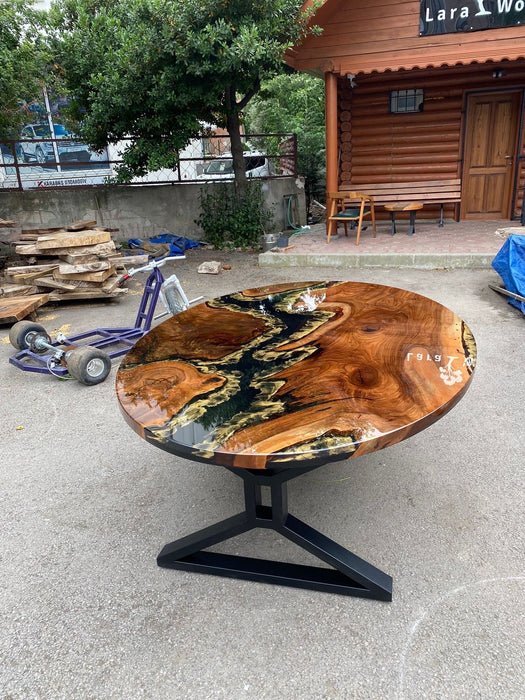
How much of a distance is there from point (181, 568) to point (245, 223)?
7.71 meters

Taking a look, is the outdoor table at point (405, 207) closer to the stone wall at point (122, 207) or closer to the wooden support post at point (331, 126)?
the wooden support post at point (331, 126)

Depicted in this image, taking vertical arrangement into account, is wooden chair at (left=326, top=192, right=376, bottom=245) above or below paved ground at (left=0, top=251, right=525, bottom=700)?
above

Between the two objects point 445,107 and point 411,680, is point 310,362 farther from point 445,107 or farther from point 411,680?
point 445,107

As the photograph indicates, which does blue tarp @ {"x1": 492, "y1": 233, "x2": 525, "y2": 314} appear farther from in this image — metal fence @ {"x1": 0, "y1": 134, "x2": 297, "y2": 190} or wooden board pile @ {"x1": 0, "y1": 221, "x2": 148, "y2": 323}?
metal fence @ {"x1": 0, "y1": 134, "x2": 297, "y2": 190}

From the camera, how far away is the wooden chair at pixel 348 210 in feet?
25.1

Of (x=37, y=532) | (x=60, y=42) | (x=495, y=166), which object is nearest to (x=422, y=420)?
(x=37, y=532)

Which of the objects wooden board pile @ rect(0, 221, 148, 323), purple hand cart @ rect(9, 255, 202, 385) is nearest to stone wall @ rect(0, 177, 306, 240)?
wooden board pile @ rect(0, 221, 148, 323)

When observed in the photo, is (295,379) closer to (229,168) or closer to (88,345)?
(88,345)

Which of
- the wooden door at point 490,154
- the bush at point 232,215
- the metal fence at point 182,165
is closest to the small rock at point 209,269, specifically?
the bush at point 232,215

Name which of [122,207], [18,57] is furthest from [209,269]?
[18,57]

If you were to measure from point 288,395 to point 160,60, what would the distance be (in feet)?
21.2

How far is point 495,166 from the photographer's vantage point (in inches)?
361

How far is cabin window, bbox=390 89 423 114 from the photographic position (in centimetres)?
902

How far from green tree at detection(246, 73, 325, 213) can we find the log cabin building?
1.97 m
